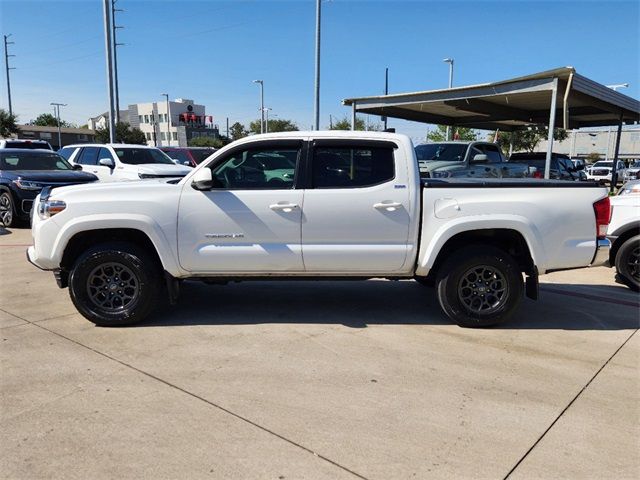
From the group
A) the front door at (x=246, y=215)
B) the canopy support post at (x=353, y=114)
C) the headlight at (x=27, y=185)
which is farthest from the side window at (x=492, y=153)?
the headlight at (x=27, y=185)

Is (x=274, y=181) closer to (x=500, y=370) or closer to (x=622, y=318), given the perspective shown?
(x=500, y=370)

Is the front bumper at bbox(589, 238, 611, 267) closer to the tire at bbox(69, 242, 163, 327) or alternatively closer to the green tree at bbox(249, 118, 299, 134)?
the tire at bbox(69, 242, 163, 327)

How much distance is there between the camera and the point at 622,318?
5508 mm

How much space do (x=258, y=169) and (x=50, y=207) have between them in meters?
1.98

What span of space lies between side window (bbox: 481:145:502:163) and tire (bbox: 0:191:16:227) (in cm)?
1162

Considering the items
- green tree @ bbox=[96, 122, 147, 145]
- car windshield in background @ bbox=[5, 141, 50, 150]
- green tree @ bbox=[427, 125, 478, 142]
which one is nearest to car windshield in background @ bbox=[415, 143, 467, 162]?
car windshield in background @ bbox=[5, 141, 50, 150]

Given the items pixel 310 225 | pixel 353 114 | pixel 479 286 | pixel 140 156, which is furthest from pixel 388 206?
pixel 353 114

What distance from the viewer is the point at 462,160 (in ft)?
42.8

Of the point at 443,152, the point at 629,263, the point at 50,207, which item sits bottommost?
the point at 629,263

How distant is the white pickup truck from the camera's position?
4.73m

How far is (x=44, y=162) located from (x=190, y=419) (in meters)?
10.8

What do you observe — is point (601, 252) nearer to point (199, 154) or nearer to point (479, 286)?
point (479, 286)

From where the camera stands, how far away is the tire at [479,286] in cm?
487

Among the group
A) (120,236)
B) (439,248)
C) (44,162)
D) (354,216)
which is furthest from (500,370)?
(44,162)
